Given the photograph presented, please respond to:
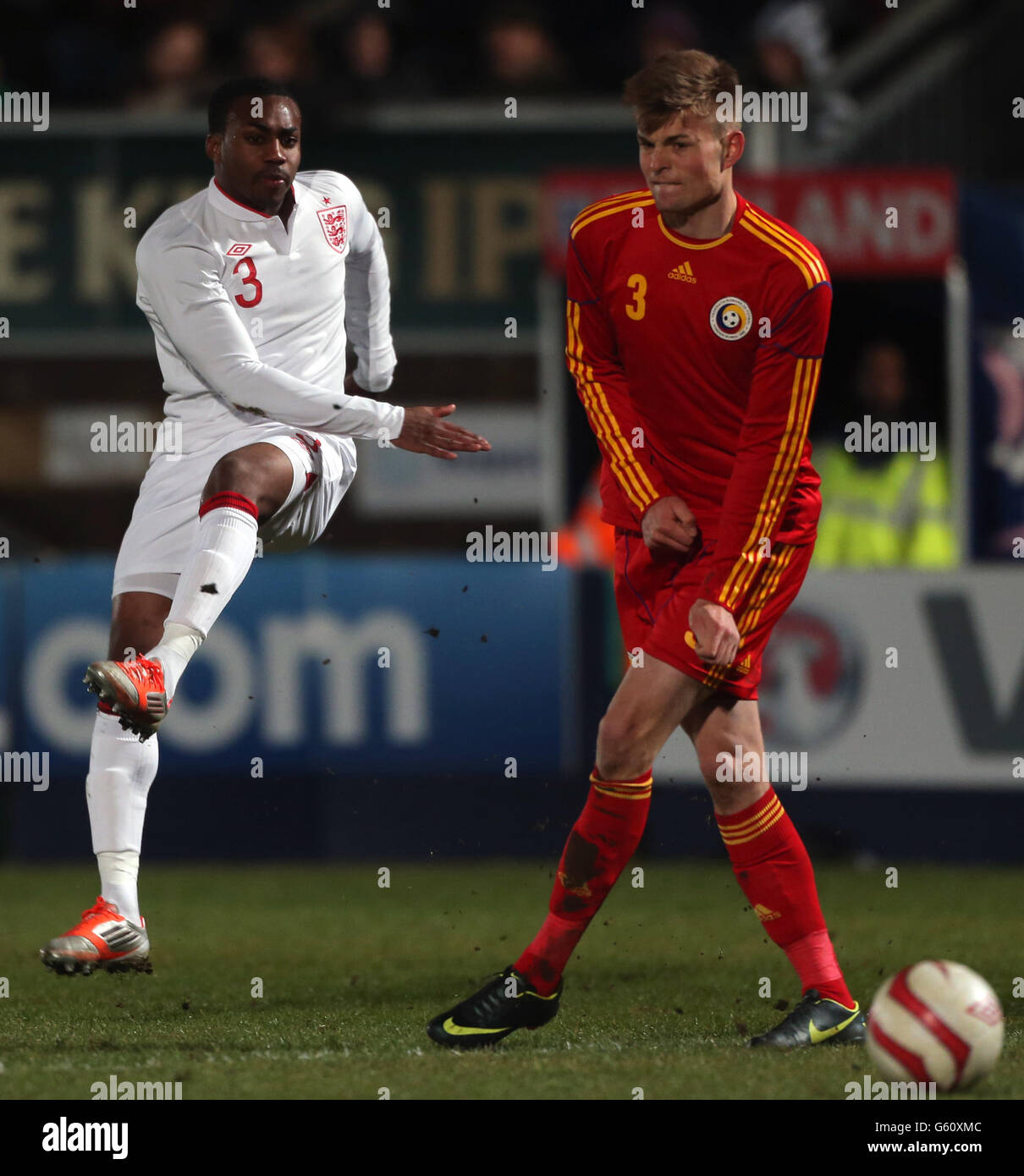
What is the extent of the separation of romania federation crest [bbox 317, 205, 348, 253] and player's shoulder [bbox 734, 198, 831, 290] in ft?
4.30

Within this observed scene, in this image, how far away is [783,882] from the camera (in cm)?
504

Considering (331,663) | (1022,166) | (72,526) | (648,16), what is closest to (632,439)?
(331,663)

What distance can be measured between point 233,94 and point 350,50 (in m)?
7.26

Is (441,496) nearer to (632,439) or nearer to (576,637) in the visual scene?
(576,637)

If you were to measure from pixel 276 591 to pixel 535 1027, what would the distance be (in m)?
4.33

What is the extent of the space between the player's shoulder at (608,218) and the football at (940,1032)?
6.30ft

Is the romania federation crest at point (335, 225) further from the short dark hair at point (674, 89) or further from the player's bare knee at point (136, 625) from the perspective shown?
the short dark hair at point (674, 89)

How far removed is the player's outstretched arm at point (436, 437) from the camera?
5.32 meters
